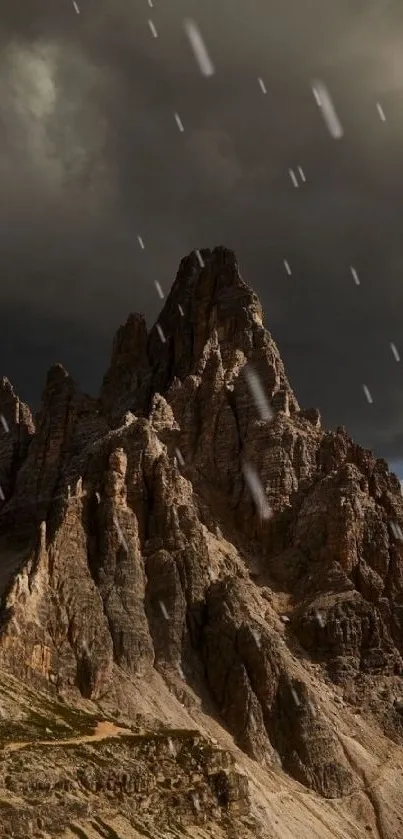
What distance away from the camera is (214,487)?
654 feet

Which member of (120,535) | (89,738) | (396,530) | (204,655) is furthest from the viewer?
(396,530)

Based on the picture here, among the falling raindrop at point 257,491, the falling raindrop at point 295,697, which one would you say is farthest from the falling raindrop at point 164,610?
the falling raindrop at point 257,491

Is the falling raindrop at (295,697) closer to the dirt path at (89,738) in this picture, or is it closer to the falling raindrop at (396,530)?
the dirt path at (89,738)

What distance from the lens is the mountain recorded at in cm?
9931

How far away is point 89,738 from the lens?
10594 centimetres

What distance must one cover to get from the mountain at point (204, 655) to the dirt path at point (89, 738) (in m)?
0.45

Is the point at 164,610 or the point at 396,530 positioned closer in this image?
the point at 164,610

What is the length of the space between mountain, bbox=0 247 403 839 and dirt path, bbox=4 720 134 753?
17.7 inches

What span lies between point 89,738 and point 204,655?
46441mm

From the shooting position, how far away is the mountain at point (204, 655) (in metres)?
99.3

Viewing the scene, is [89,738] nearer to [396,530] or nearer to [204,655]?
[204,655]

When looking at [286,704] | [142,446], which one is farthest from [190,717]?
[142,446]

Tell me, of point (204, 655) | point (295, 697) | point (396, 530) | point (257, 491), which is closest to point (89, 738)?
point (204, 655)

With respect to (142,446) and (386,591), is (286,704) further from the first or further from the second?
(142,446)
